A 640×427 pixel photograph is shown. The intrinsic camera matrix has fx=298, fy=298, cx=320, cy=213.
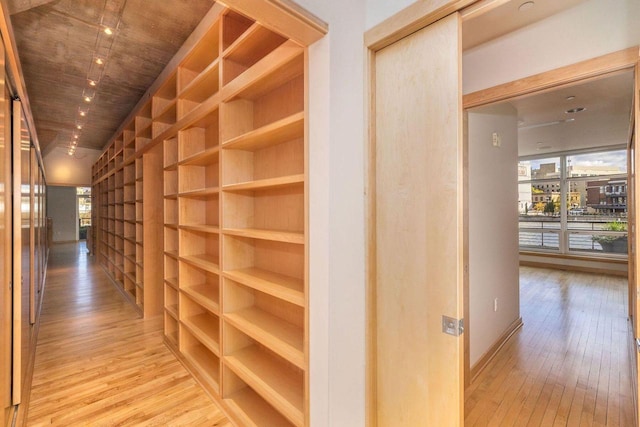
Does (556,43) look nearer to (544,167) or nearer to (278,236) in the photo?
(278,236)

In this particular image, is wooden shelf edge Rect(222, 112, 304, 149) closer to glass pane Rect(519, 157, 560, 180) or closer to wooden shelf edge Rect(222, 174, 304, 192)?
wooden shelf edge Rect(222, 174, 304, 192)

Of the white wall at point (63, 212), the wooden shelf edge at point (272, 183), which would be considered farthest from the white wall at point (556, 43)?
the white wall at point (63, 212)

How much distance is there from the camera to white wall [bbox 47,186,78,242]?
42.0 feet

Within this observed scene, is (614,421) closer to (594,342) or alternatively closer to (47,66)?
(594,342)

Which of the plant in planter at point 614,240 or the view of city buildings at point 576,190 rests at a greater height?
the view of city buildings at point 576,190

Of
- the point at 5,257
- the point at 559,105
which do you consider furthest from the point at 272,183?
the point at 559,105

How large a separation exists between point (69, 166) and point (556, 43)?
11.6 m

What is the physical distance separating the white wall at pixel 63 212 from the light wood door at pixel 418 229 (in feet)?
53.1

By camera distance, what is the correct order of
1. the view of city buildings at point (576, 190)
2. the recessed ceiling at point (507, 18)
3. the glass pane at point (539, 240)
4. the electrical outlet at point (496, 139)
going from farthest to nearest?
1. the glass pane at point (539, 240)
2. the view of city buildings at point (576, 190)
3. the electrical outlet at point (496, 139)
4. the recessed ceiling at point (507, 18)

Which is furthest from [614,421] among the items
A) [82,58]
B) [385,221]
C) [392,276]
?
[82,58]

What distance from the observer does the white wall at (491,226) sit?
2.66 meters

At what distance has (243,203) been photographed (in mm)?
2312

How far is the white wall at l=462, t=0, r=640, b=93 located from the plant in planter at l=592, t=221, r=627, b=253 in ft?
23.4

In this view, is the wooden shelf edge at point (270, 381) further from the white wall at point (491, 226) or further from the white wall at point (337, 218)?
the white wall at point (491, 226)
